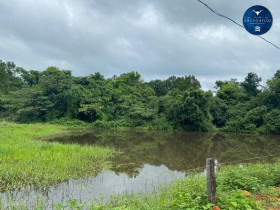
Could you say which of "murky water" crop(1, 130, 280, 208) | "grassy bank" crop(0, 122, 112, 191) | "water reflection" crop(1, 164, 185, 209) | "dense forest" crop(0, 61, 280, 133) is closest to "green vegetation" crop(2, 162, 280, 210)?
"water reflection" crop(1, 164, 185, 209)

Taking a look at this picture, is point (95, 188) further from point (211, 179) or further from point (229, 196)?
point (211, 179)

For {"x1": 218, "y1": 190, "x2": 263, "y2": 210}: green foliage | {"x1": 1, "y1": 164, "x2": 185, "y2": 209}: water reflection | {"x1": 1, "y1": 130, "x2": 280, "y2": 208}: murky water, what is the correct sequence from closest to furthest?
{"x1": 218, "y1": 190, "x2": 263, "y2": 210}: green foliage < {"x1": 1, "y1": 164, "x2": 185, "y2": 209}: water reflection < {"x1": 1, "y1": 130, "x2": 280, "y2": 208}: murky water

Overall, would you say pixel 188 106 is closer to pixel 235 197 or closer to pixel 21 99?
pixel 21 99

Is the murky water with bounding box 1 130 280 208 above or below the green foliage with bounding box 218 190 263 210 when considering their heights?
below

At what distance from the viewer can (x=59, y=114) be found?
91.8 ft

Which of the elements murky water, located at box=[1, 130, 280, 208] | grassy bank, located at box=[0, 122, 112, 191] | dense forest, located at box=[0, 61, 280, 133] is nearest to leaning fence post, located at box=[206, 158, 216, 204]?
murky water, located at box=[1, 130, 280, 208]

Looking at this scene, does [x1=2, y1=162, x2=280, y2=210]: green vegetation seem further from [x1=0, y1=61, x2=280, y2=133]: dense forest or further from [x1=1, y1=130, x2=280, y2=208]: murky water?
[x1=0, y1=61, x2=280, y2=133]: dense forest

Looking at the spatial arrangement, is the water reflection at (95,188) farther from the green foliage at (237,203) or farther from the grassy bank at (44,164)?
the green foliage at (237,203)

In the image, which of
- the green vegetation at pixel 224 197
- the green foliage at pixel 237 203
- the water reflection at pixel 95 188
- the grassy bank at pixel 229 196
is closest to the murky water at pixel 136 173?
the water reflection at pixel 95 188

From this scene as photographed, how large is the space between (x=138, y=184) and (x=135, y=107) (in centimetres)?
2089

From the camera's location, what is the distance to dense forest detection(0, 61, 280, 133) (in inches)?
985

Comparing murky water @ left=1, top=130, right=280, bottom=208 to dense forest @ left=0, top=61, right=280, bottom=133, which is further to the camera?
dense forest @ left=0, top=61, right=280, bottom=133

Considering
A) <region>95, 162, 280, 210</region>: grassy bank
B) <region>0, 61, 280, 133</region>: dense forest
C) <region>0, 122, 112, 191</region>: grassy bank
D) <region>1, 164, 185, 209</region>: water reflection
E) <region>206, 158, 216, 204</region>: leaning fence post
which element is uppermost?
<region>0, 61, 280, 133</region>: dense forest

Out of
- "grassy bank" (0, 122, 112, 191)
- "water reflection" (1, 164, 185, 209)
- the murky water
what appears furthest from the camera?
"grassy bank" (0, 122, 112, 191)
